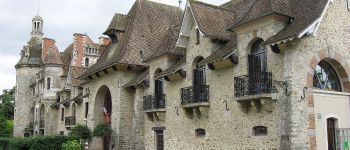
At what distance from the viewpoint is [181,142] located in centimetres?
2433

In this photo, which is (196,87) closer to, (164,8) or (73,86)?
(164,8)

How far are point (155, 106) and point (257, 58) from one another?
888 centimetres

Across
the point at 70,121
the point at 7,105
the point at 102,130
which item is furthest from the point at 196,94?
the point at 7,105

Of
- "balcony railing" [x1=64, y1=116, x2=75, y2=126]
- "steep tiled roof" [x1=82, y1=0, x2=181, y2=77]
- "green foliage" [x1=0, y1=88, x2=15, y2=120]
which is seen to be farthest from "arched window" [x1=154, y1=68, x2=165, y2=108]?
"green foliage" [x1=0, y1=88, x2=15, y2=120]

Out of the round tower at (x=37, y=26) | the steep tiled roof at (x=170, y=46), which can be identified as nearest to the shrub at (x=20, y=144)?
the steep tiled roof at (x=170, y=46)

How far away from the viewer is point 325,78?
1980 cm

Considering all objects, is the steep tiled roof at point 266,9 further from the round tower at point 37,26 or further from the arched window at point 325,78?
the round tower at point 37,26

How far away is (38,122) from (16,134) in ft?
18.2

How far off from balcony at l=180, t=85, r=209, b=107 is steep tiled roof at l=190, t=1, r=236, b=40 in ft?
9.36

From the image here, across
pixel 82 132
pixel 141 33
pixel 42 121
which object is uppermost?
pixel 141 33

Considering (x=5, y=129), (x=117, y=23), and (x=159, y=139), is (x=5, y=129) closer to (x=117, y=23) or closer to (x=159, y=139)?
(x=117, y=23)

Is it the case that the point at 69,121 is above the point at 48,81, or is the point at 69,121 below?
below

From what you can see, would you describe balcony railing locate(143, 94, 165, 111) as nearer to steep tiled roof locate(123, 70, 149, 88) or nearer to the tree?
steep tiled roof locate(123, 70, 149, 88)

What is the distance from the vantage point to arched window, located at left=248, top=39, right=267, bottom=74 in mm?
19484
